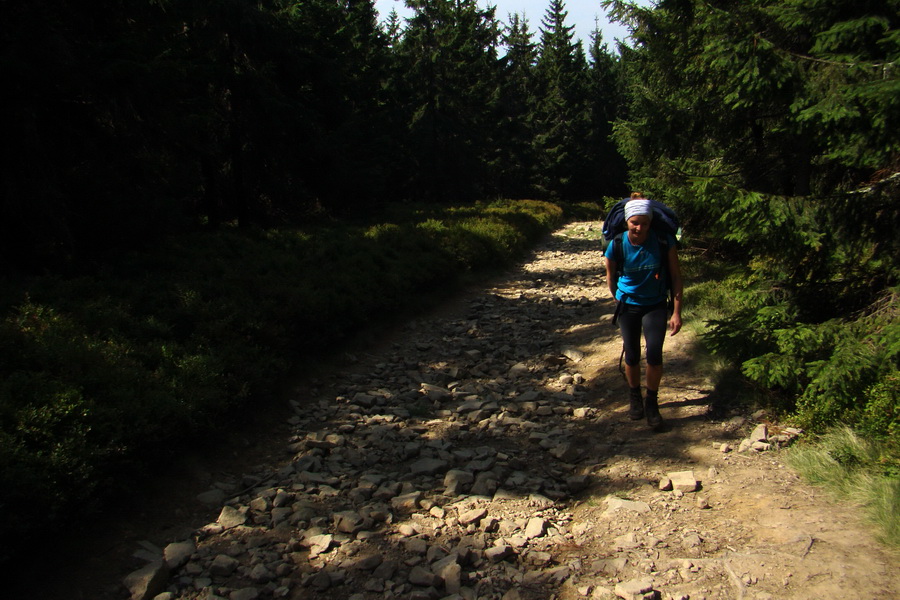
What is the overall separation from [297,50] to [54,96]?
11968 millimetres

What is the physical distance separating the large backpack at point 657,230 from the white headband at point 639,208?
0.29ft

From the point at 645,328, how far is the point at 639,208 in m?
1.05

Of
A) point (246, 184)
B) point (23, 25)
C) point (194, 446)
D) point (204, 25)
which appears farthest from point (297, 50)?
point (194, 446)

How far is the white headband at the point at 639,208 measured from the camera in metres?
4.85

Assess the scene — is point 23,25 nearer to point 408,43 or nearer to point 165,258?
Result: point 165,258

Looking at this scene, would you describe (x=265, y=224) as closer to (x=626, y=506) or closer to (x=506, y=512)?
(x=506, y=512)

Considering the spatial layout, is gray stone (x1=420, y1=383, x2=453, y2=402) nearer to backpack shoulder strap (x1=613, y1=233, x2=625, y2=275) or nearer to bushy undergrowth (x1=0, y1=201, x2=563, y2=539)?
bushy undergrowth (x1=0, y1=201, x2=563, y2=539)

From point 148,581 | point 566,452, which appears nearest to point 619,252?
point 566,452

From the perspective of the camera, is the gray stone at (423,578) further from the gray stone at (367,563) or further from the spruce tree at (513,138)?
the spruce tree at (513,138)

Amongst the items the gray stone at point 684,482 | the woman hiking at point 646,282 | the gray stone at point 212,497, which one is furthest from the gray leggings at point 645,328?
the gray stone at point 212,497

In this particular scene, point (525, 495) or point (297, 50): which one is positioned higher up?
point (297, 50)

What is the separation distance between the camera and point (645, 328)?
5086mm

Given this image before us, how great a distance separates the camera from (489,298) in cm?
1289

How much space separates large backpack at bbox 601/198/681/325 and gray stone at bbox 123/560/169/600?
4145mm
